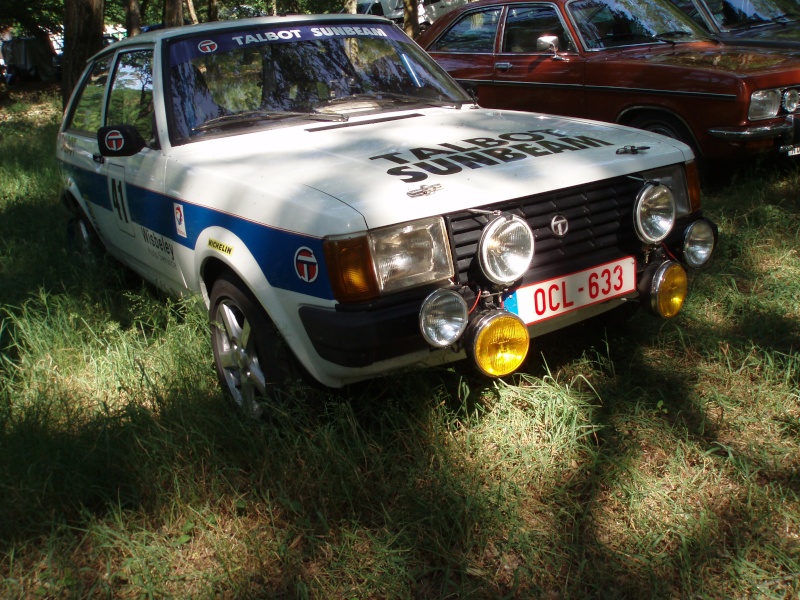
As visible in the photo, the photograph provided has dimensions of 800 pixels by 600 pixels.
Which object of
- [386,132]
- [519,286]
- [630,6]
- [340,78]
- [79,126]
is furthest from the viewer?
[630,6]

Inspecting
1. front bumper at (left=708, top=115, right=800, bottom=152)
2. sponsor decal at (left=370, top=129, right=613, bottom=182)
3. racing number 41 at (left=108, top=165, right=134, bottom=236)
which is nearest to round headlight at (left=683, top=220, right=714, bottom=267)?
sponsor decal at (left=370, top=129, right=613, bottom=182)

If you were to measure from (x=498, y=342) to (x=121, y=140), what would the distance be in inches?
81.2

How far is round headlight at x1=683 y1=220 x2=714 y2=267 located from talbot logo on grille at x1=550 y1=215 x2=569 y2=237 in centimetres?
54

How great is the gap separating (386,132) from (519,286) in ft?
3.44

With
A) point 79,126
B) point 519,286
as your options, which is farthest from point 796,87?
point 79,126

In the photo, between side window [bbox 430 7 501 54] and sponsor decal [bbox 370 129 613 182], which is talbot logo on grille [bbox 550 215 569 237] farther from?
side window [bbox 430 7 501 54]

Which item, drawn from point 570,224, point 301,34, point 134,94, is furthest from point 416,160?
point 134,94

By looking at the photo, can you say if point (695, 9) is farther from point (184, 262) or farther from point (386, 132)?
point (184, 262)

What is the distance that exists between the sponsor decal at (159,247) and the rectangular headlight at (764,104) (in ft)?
12.9

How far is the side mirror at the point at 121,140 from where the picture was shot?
362 cm

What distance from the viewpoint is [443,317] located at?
2.58 m

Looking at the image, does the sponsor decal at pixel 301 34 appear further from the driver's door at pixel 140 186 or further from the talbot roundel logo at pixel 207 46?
the driver's door at pixel 140 186

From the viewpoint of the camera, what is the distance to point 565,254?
293cm

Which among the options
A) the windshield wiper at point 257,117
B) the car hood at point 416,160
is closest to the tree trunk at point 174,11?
the windshield wiper at point 257,117
